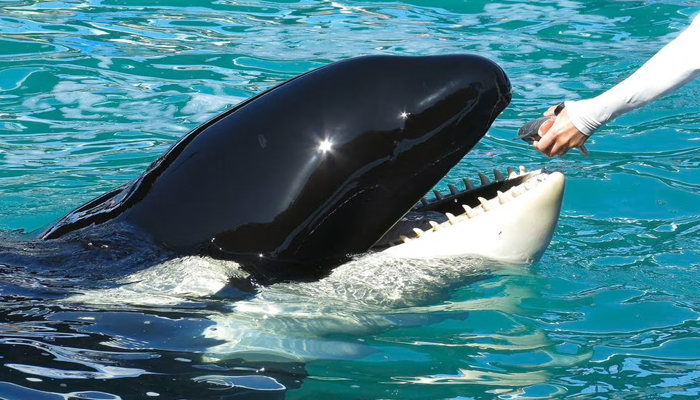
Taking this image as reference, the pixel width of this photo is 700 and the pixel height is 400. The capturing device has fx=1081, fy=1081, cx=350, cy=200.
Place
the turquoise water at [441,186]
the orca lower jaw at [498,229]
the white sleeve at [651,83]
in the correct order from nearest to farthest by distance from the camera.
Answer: the turquoise water at [441,186] → the orca lower jaw at [498,229] → the white sleeve at [651,83]

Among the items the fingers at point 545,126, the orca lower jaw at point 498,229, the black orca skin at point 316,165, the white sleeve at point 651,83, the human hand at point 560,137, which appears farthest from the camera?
the fingers at point 545,126

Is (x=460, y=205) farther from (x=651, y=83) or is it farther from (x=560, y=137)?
(x=651, y=83)

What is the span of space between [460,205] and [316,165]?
3.45 ft

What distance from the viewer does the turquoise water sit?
5020mm

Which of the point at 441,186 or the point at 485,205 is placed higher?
the point at 485,205

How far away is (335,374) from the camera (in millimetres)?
5156

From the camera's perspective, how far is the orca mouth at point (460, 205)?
18.1 ft

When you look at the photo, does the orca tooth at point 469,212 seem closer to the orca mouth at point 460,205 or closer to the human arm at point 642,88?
the orca mouth at point 460,205

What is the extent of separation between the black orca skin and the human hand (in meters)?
0.79

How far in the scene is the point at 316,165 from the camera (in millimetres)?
5188

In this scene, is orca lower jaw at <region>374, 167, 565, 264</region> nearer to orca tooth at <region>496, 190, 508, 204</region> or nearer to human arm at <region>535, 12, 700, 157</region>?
orca tooth at <region>496, 190, 508, 204</region>

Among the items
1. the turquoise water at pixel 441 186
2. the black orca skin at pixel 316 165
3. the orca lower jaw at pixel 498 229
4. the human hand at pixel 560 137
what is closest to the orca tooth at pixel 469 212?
the orca lower jaw at pixel 498 229

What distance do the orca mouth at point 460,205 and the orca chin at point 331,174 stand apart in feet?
0.08

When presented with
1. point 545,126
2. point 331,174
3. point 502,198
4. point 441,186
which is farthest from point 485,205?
point 441,186
